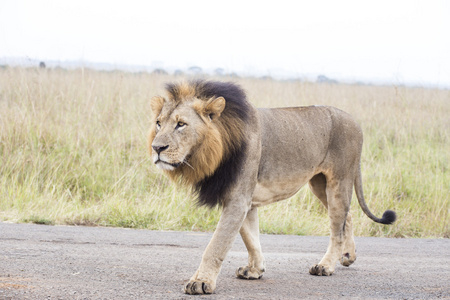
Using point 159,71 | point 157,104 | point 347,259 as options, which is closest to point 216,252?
point 157,104

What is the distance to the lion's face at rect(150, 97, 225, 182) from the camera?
3684 millimetres

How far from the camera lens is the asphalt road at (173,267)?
3.79 meters

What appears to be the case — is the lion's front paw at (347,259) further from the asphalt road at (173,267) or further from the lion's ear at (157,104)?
the lion's ear at (157,104)

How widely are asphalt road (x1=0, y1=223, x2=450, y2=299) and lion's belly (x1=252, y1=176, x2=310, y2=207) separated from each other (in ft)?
1.97

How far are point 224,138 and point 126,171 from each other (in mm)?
5027

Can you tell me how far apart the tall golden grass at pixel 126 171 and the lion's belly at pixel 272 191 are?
2.59 m

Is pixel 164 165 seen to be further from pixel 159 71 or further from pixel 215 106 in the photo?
pixel 159 71

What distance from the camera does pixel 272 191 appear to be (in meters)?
4.47

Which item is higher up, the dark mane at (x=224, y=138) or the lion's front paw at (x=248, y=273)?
the dark mane at (x=224, y=138)

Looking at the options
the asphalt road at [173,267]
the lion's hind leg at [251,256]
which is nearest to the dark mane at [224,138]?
the lion's hind leg at [251,256]

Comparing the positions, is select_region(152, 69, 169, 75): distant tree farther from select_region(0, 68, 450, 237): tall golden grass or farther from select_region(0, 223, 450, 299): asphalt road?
select_region(0, 223, 450, 299): asphalt road

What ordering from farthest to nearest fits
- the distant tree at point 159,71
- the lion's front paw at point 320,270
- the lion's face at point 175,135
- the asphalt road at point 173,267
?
the distant tree at point 159,71, the lion's front paw at point 320,270, the asphalt road at point 173,267, the lion's face at point 175,135

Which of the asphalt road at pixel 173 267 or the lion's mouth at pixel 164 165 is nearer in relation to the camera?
the lion's mouth at pixel 164 165

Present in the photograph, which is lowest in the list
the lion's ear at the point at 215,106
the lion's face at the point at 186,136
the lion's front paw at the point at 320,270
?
the lion's front paw at the point at 320,270
